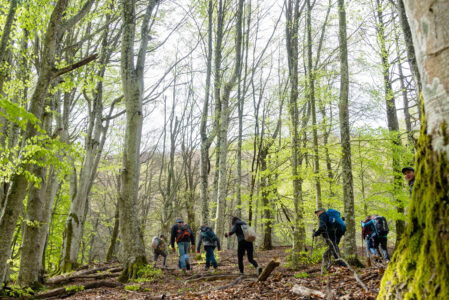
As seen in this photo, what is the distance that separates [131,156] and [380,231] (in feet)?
24.9

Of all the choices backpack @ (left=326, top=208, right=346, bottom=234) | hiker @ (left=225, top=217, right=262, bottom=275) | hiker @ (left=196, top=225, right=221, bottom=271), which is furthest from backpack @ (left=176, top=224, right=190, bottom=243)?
backpack @ (left=326, top=208, right=346, bottom=234)

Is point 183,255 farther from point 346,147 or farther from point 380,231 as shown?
point 346,147

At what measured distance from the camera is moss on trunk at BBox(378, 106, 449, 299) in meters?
1.68

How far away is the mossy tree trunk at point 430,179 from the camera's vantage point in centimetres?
171

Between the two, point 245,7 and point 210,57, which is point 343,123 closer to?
point 210,57

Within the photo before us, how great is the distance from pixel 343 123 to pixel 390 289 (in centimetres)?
740

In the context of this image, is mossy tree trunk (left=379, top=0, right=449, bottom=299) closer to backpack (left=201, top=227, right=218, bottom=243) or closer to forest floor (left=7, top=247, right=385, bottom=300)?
forest floor (left=7, top=247, right=385, bottom=300)

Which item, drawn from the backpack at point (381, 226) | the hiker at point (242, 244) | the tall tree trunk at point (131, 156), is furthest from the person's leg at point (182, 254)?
the backpack at point (381, 226)

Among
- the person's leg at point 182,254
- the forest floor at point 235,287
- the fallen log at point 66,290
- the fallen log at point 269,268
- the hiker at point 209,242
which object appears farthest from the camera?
the hiker at point 209,242

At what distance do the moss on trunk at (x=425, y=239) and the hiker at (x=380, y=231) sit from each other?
7.13m

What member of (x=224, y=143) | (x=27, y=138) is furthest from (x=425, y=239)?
(x=224, y=143)

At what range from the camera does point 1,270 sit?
523cm

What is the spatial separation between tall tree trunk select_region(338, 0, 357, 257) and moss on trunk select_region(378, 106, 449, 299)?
256 inches

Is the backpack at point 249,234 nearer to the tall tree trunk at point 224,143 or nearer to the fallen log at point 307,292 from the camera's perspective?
the tall tree trunk at point 224,143
